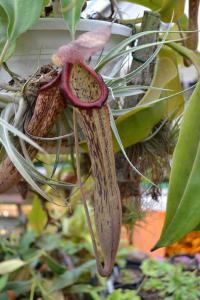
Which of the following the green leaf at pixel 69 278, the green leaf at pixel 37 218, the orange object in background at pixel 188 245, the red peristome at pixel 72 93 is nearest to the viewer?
the red peristome at pixel 72 93

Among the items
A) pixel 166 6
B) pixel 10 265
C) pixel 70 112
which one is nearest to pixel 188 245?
pixel 10 265

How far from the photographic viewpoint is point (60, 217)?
6.12 feet

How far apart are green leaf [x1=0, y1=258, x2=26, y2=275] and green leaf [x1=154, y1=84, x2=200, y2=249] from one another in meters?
0.89

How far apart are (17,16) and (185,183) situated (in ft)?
0.83

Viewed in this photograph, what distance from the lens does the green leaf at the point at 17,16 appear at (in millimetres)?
488

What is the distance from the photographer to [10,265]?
52.6 inches

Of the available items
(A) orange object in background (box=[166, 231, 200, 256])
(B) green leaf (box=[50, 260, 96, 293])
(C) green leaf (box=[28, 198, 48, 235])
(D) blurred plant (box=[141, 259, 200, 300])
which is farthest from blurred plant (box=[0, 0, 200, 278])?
(A) orange object in background (box=[166, 231, 200, 256])

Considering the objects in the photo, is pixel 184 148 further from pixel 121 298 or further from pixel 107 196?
pixel 121 298

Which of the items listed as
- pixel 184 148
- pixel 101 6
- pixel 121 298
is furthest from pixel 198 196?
pixel 121 298

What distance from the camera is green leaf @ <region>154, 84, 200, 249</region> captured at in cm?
48

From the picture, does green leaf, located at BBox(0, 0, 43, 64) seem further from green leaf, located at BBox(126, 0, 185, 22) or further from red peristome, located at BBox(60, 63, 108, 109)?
green leaf, located at BBox(126, 0, 185, 22)

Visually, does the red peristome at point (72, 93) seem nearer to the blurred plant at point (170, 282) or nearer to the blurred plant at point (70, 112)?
the blurred plant at point (70, 112)

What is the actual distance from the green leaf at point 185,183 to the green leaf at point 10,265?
35.1 inches

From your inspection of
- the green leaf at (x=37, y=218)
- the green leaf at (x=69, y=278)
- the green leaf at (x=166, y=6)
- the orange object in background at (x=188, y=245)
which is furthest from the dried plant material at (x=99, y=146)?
the orange object in background at (x=188, y=245)
